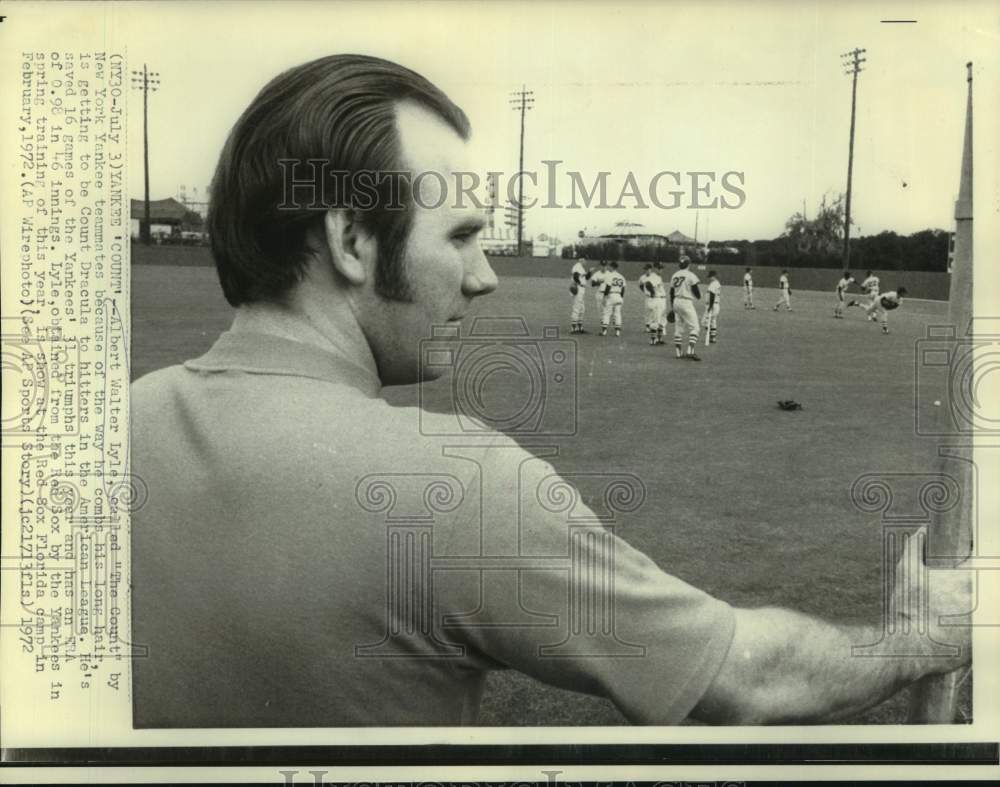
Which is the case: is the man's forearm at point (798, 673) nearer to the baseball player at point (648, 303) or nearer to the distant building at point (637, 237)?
the baseball player at point (648, 303)

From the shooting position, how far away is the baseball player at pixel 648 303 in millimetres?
3139

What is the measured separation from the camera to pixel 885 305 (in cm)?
317

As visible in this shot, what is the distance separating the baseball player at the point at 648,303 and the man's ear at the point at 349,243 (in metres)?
0.85

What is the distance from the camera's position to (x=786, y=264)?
10.6 ft

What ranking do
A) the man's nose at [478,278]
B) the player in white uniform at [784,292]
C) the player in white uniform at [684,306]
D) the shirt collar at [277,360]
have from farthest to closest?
the player in white uniform at [784,292] < the player in white uniform at [684,306] < the man's nose at [478,278] < the shirt collar at [277,360]

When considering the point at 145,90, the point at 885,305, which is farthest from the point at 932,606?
the point at 145,90

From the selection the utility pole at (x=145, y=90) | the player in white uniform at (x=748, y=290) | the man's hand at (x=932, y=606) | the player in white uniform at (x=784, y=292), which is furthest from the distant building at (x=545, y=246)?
the man's hand at (x=932, y=606)

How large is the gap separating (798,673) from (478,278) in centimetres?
147

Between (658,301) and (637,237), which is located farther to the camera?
(658,301)

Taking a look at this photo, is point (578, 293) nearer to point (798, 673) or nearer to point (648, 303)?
point (648, 303)

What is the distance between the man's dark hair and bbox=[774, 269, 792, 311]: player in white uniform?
1.17 meters

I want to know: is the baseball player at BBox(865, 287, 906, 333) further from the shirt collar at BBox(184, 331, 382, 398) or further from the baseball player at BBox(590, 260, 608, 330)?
the shirt collar at BBox(184, 331, 382, 398)

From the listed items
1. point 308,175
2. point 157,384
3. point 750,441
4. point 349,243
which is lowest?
point 750,441

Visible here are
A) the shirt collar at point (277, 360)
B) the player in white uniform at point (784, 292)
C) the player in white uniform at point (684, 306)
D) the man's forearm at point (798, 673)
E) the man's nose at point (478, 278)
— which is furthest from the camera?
the player in white uniform at point (784, 292)
